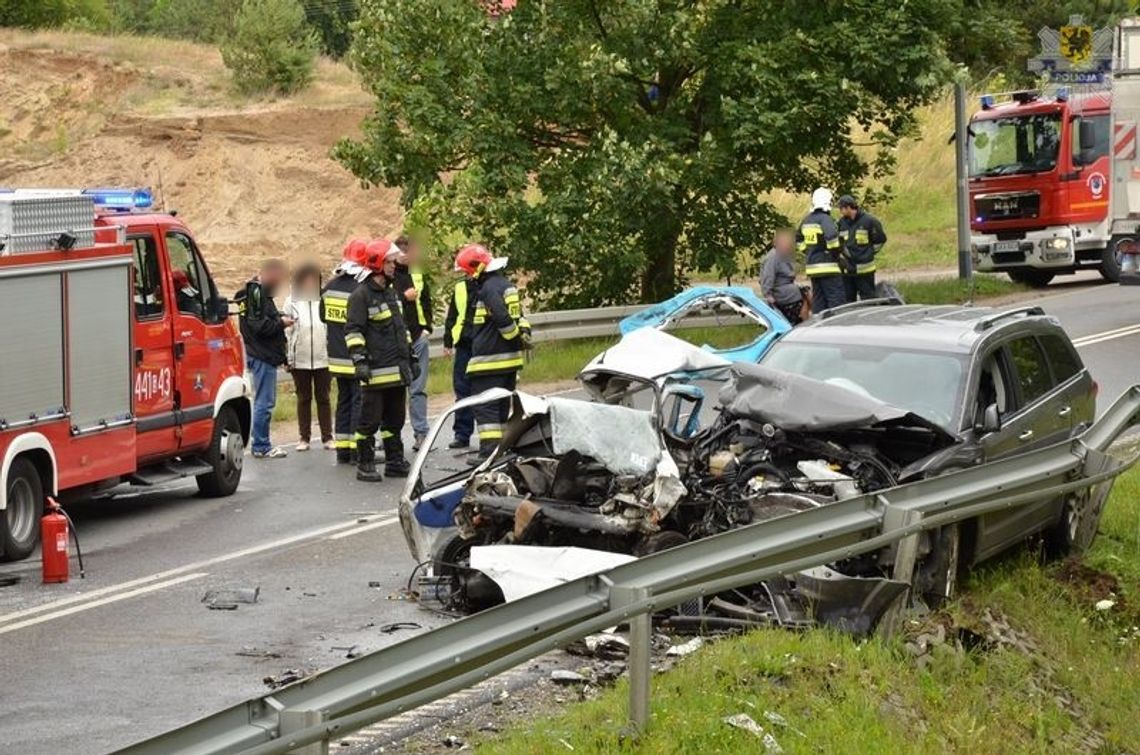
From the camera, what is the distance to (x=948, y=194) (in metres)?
42.0

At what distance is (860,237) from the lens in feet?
68.0

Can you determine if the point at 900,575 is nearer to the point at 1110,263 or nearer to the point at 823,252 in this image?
the point at 823,252

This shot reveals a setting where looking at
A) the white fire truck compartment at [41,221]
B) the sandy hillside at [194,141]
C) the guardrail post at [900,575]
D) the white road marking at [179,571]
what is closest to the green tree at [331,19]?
the sandy hillside at [194,141]

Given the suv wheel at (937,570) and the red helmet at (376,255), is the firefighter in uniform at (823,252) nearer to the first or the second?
the red helmet at (376,255)

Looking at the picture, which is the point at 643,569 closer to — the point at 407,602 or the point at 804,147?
the point at 407,602

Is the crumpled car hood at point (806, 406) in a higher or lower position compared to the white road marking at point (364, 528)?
higher

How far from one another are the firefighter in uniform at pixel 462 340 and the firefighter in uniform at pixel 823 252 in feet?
16.6

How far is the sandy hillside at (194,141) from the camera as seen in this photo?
48969mm

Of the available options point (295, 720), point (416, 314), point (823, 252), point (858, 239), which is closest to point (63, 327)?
point (416, 314)

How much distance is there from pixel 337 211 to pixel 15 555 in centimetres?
3756

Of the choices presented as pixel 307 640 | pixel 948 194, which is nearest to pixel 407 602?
pixel 307 640

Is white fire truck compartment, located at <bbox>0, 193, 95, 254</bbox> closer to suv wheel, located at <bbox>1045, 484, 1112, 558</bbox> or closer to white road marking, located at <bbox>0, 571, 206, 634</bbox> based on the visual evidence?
white road marking, located at <bbox>0, 571, 206, 634</bbox>

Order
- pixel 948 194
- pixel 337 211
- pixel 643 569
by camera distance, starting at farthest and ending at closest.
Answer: pixel 337 211 → pixel 948 194 → pixel 643 569

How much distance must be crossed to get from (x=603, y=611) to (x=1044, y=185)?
77.3ft
